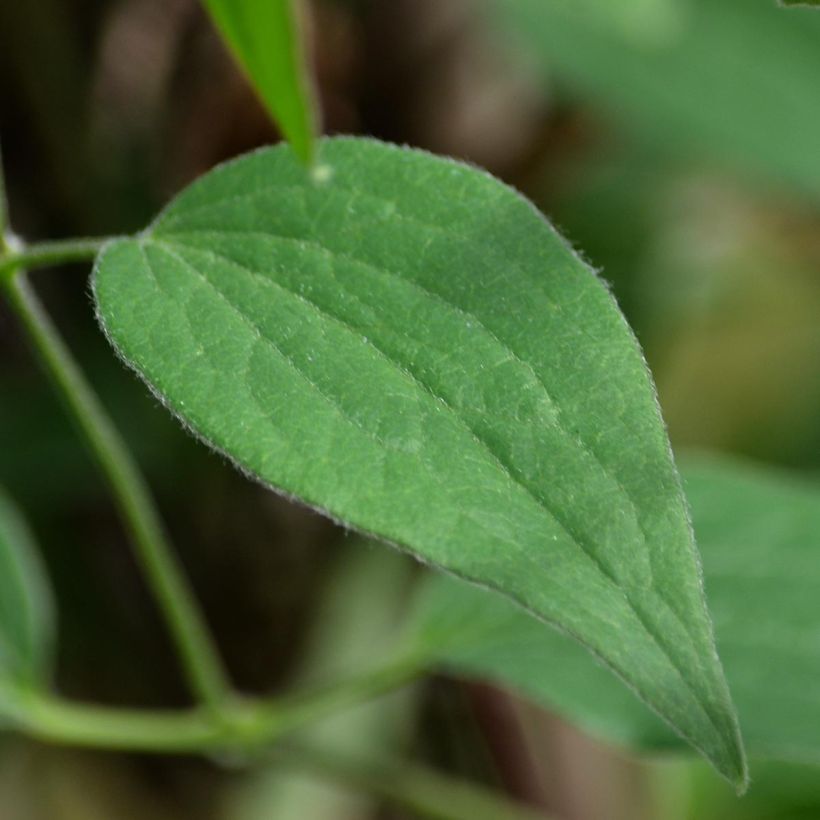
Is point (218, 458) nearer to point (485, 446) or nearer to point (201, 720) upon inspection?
point (201, 720)

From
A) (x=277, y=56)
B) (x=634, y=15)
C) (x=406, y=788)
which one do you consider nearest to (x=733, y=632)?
(x=406, y=788)

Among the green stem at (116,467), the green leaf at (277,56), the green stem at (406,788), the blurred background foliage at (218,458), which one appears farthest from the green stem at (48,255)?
the blurred background foliage at (218,458)

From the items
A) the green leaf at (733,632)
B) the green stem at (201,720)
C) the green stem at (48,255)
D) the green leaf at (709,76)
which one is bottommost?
the green stem at (201,720)

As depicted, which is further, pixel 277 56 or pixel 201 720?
pixel 201 720

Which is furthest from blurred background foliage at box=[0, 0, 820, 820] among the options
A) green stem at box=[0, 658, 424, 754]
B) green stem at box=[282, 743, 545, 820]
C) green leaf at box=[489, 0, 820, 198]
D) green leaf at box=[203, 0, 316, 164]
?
green leaf at box=[203, 0, 316, 164]

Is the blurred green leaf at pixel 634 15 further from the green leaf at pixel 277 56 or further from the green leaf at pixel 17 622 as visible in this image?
the green leaf at pixel 277 56

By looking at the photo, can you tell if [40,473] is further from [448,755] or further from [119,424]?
[448,755]

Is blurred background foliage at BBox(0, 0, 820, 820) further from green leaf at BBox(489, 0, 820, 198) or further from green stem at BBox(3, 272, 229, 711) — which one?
green stem at BBox(3, 272, 229, 711)
